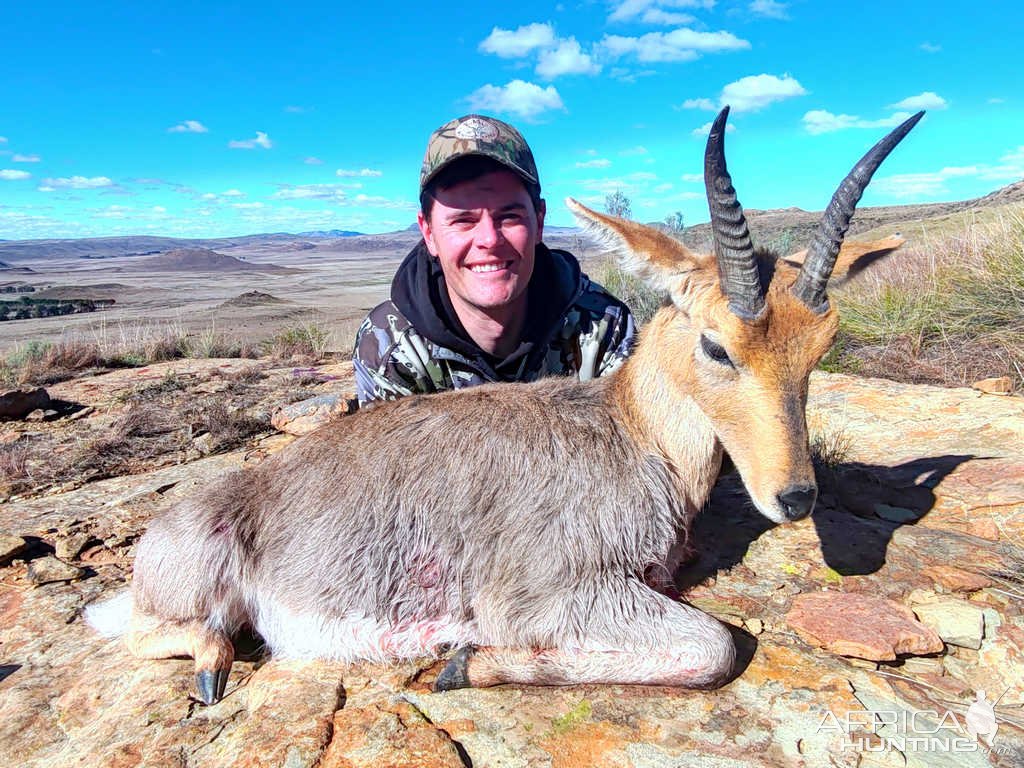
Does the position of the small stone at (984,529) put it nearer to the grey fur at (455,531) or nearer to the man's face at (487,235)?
the grey fur at (455,531)

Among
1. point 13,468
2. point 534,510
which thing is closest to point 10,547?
point 13,468

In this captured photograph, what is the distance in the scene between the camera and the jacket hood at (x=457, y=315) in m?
5.39

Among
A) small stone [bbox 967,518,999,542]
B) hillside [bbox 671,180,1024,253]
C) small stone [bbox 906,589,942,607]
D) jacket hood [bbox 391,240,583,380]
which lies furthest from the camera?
hillside [bbox 671,180,1024,253]

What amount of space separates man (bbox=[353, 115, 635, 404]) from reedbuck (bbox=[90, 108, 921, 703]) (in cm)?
137

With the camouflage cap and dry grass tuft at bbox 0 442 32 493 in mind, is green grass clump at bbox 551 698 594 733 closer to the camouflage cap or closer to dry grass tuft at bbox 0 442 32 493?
the camouflage cap

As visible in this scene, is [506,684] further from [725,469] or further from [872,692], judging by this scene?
[725,469]

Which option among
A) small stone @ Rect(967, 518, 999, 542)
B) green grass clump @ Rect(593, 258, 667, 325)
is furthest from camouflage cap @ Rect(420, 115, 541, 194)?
green grass clump @ Rect(593, 258, 667, 325)

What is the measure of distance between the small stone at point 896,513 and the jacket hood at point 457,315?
2.85m

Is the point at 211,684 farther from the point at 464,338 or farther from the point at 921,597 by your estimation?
the point at 921,597

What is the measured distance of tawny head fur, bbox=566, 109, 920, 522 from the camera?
311cm

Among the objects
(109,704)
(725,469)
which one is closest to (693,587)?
(725,469)

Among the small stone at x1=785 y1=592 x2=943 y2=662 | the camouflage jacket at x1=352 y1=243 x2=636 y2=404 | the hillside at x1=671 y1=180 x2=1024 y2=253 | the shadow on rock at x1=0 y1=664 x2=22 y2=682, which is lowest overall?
the shadow on rock at x1=0 y1=664 x2=22 y2=682

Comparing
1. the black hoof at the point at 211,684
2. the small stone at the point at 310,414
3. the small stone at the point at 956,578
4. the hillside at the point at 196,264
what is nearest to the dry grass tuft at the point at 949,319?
the small stone at the point at 956,578

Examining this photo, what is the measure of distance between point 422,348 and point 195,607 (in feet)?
8.56
